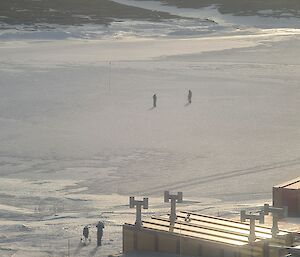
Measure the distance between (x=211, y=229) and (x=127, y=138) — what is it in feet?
34.2

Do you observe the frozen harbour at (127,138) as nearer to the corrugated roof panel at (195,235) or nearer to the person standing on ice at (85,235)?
the person standing on ice at (85,235)

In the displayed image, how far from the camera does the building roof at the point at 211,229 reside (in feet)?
44.0

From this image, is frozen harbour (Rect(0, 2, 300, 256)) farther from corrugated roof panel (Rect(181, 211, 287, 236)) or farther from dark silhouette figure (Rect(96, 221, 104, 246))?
corrugated roof panel (Rect(181, 211, 287, 236))

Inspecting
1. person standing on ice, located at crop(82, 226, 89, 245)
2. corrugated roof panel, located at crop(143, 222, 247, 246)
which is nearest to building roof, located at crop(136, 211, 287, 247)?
corrugated roof panel, located at crop(143, 222, 247, 246)

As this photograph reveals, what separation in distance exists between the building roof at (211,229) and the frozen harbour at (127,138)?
1200mm

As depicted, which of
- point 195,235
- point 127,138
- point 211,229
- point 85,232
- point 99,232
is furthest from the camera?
point 127,138

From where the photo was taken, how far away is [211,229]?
14.0 meters

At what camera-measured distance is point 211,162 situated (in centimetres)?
2186

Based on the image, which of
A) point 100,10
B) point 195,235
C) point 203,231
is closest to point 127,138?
point 203,231

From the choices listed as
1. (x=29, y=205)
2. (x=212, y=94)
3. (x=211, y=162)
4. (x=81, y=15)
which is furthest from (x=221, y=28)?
(x=29, y=205)

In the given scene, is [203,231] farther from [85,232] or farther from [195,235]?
[85,232]

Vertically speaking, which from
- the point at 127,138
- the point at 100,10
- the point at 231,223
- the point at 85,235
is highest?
the point at 100,10

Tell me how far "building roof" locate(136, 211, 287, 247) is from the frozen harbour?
1200 millimetres

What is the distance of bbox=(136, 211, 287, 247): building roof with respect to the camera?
1340 cm
